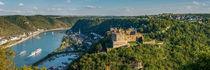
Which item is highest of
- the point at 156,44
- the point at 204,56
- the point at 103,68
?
the point at 204,56

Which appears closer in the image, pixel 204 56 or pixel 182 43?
pixel 204 56

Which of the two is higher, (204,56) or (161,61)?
(204,56)

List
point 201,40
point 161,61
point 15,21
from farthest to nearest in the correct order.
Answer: point 15,21 → point 201,40 → point 161,61

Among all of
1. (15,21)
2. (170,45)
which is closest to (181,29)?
(170,45)

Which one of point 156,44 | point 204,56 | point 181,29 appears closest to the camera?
point 204,56

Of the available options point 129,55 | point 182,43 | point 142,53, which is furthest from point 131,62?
point 182,43

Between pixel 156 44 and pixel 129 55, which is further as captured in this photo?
pixel 156 44

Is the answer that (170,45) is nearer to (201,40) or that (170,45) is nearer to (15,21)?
(201,40)

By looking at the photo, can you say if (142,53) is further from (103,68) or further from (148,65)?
(103,68)

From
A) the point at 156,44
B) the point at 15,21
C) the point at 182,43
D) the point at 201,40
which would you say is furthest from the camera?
the point at 15,21
